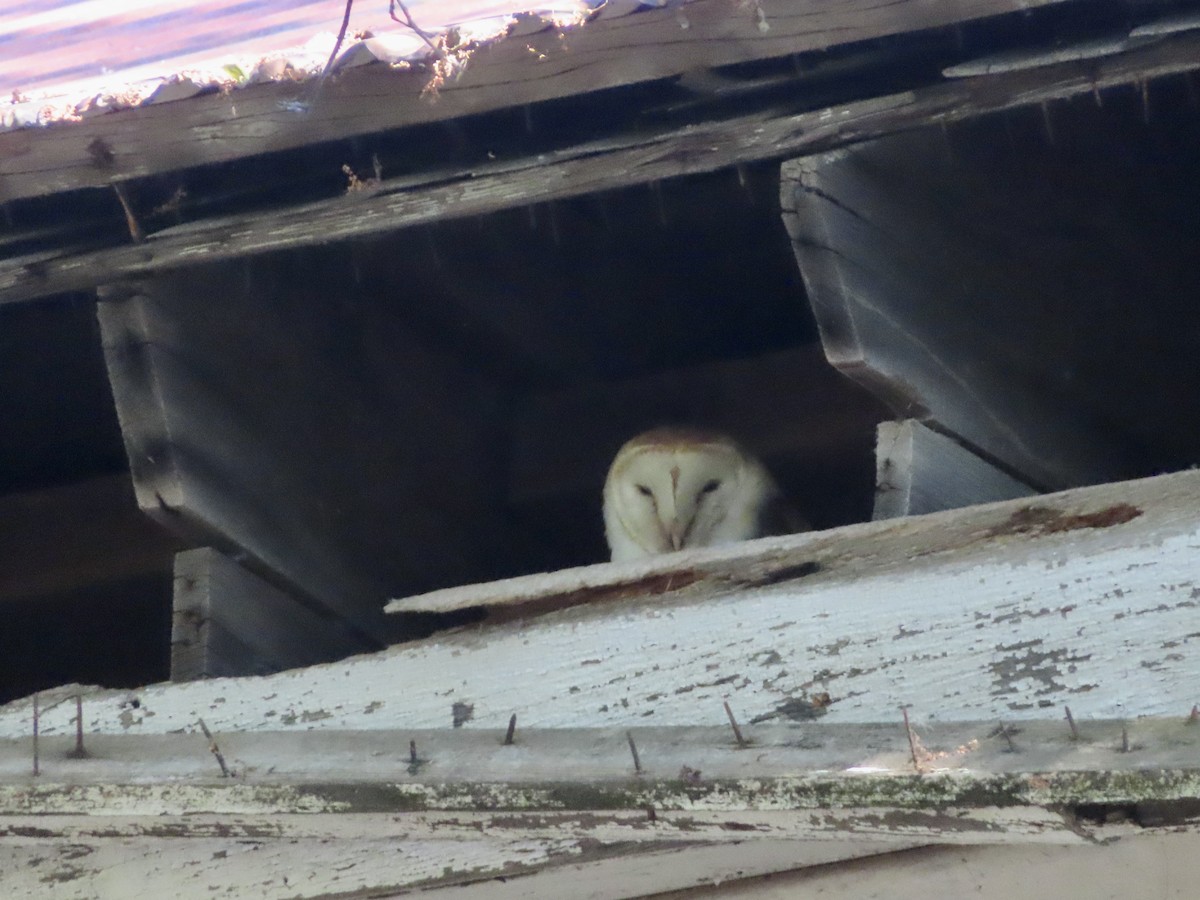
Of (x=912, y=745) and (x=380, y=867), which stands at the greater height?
(x=912, y=745)

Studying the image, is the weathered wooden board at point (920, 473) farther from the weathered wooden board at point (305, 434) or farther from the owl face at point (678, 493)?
the owl face at point (678, 493)

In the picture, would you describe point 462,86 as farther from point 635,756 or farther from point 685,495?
point 685,495

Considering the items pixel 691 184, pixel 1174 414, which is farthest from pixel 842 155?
pixel 1174 414

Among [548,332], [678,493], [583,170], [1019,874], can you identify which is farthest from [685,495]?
[1019,874]

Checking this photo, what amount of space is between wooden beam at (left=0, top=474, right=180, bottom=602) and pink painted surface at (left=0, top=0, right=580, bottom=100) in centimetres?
105

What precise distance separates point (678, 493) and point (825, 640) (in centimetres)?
142

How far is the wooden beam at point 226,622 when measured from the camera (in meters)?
1.75

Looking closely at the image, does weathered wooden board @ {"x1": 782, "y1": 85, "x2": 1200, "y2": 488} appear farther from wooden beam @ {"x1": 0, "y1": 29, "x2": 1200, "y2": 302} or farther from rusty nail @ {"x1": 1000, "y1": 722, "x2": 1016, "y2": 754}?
rusty nail @ {"x1": 1000, "y1": 722, "x2": 1016, "y2": 754}

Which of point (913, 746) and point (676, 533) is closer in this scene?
point (913, 746)

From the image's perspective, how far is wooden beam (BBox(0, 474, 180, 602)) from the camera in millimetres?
2771

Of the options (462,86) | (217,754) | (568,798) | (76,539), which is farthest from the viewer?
(76,539)

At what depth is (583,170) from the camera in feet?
5.44

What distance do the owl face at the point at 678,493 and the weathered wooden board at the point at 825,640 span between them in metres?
1.18

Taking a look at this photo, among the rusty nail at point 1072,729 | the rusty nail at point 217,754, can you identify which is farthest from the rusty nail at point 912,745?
the rusty nail at point 217,754
